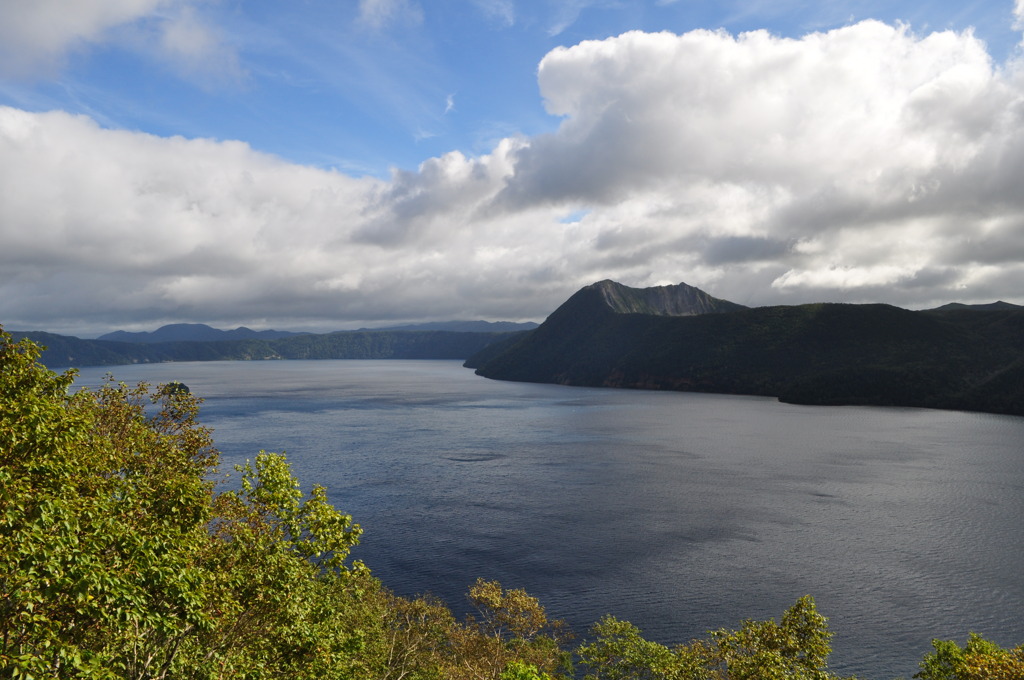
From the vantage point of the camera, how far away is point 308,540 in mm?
30391

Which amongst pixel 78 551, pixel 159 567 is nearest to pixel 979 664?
pixel 159 567

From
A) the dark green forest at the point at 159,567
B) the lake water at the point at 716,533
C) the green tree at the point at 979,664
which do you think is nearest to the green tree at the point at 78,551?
the dark green forest at the point at 159,567

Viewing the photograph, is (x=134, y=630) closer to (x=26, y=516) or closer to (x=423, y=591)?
(x=26, y=516)

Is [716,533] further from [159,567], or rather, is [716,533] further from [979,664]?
[159,567]

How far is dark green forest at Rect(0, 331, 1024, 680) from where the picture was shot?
55.8 feet

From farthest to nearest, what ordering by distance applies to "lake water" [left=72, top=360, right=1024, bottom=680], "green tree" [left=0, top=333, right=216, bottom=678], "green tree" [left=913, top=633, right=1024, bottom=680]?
"lake water" [left=72, top=360, right=1024, bottom=680] → "green tree" [left=913, top=633, right=1024, bottom=680] → "green tree" [left=0, top=333, right=216, bottom=678]

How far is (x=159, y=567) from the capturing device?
61.6ft

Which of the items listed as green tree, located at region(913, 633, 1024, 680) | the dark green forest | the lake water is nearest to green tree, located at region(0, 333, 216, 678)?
the dark green forest

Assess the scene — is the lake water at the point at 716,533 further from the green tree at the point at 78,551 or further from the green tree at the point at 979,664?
the green tree at the point at 78,551

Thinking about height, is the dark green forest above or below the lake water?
above

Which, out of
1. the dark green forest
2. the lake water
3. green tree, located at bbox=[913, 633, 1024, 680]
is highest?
the dark green forest

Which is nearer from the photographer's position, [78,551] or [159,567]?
[78,551]

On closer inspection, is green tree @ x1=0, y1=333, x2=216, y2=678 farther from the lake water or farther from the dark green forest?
the lake water

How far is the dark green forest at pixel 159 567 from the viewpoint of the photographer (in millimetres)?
17000
